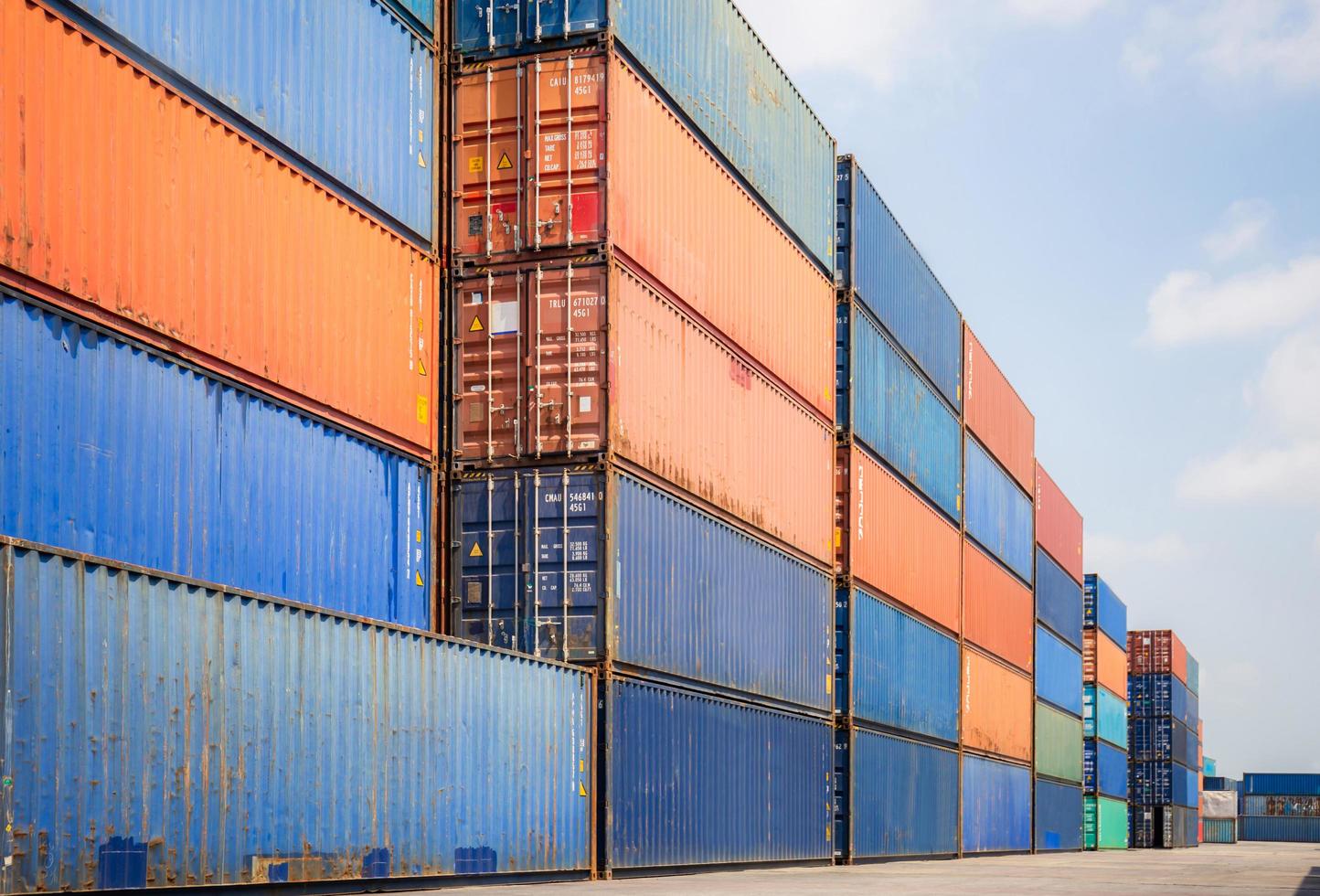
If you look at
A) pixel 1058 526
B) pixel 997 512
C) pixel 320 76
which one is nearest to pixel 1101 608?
pixel 1058 526

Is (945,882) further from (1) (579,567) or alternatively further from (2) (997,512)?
(2) (997,512)

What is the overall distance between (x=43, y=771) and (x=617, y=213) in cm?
1272

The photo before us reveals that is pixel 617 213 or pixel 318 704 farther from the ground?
pixel 617 213

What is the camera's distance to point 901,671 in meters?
37.9

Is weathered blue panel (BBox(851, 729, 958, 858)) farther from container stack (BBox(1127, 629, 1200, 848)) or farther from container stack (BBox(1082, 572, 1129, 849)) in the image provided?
container stack (BBox(1127, 629, 1200, 848))

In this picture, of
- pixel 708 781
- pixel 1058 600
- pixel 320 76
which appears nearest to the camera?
pixel 320 76

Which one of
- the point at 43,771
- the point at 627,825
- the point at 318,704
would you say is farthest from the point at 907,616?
the point at 43,771

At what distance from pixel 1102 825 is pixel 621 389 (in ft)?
183

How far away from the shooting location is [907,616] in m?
38.9

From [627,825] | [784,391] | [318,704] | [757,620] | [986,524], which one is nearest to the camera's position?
[318,704]

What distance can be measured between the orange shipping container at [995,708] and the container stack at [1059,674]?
115 inches

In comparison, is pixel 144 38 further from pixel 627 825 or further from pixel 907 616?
pixel 907 616

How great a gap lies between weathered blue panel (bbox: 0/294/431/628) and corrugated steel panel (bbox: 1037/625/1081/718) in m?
39.9

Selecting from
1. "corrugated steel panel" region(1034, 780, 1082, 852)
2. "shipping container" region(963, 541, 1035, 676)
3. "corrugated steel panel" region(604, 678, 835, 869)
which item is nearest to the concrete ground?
"corrugated steel panel" region(604, 678, 835, 869)
